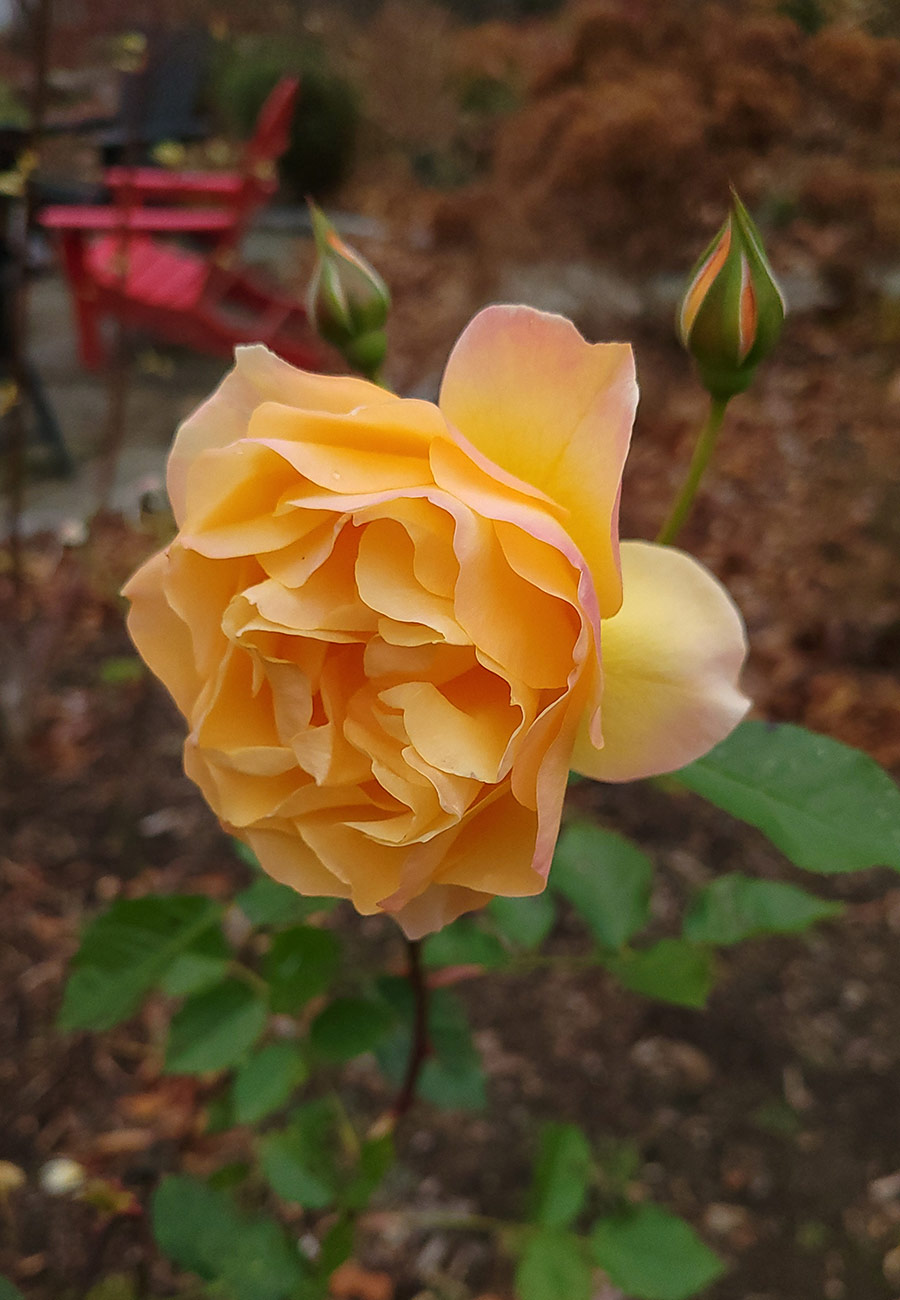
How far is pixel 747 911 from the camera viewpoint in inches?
25.7

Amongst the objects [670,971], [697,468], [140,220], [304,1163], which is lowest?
[140,220]

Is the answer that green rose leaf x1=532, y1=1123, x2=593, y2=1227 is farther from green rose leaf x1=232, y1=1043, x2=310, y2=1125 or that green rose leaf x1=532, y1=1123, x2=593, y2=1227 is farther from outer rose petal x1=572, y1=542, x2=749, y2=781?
outer rose petal x1=572, y1=542, x2=749, y2=781

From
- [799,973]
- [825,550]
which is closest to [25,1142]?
[799,973]

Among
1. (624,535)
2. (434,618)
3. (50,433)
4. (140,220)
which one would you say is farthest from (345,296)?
(140,220)

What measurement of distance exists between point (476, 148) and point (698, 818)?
484 cm

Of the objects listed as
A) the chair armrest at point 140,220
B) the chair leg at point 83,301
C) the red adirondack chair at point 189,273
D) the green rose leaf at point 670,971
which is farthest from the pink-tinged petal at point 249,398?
the chair leg at point 83,301

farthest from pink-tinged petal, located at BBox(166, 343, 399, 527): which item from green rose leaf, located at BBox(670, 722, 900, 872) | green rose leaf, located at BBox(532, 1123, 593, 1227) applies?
green rose leaf, located at BBox(532, 1123, 593, 1227)

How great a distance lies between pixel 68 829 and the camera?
157 cm

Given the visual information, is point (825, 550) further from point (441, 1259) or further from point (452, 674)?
point (452, 674)

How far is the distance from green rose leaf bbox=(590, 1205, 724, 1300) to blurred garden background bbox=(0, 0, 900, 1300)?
0.16 m

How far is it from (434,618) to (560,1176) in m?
0.62

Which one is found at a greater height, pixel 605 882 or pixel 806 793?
pixel 806 793

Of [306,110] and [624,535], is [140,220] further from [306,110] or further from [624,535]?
[306,110]

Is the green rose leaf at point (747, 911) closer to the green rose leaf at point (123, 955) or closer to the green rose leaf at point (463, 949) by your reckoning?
the green rose leaf at point (463, 949)
